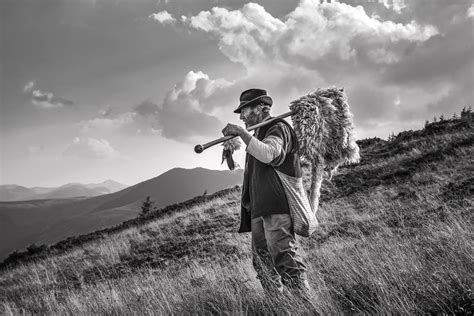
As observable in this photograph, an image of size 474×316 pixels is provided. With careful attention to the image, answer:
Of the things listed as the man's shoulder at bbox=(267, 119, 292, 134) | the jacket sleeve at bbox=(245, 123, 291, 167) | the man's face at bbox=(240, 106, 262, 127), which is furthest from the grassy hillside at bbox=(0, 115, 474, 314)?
the man's face at bbox=(240, 106, 262, 127)

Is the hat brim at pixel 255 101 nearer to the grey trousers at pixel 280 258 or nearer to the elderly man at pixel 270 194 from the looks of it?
the elderly man at pixel 270 194

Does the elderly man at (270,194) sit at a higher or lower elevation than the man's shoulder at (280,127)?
lower

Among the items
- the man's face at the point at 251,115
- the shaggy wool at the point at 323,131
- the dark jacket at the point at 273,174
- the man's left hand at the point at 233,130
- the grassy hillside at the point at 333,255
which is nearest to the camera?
the grassy hillside at the point at 333,255

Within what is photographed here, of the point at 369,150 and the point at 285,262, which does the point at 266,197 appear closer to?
the point at 285,262

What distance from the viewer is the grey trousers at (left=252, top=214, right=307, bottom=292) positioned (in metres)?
3.03

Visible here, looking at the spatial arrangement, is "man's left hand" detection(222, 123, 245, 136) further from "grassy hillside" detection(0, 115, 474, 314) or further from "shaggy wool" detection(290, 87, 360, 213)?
"grassy hillside" detection(0, 115, 474, 314)

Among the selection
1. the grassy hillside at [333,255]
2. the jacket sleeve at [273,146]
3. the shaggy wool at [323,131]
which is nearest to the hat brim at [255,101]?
the shaggy wool at [323,131]

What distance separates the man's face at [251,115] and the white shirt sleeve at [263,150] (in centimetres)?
58

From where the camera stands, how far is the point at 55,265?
11953 mm

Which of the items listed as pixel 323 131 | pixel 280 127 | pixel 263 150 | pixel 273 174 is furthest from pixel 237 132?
pixel 323 131

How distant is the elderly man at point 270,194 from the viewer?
2996 mm

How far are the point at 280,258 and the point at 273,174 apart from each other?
2.67 ft

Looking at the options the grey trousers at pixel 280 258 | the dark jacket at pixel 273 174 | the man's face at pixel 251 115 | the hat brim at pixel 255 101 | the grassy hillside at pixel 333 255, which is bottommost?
the grassy hillside at pixel 333 255

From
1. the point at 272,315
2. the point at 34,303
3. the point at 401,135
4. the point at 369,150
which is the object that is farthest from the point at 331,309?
the point at 401,135
